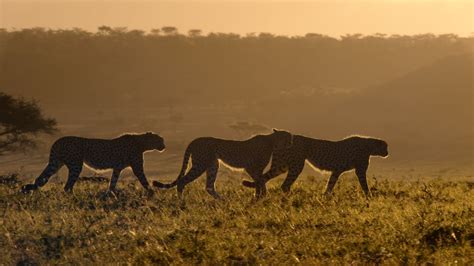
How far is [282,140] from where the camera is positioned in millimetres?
13586

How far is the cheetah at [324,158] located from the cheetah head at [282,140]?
8cm

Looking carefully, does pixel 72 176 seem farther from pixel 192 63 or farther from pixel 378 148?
pixel 192 63

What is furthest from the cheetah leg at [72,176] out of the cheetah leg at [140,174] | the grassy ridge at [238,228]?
the cheetah leg at [140,174]

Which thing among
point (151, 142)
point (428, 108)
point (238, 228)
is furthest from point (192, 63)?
point (238, 228)

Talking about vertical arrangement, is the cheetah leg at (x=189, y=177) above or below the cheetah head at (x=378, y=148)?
below

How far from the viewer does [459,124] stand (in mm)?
59000

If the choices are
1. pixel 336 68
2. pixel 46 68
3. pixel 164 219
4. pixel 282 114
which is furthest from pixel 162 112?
pixel 164 219

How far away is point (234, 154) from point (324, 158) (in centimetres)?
121

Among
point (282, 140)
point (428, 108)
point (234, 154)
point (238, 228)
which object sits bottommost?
point (428, 108)

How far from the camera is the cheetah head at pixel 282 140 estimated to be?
1359cm

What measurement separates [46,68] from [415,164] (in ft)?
127

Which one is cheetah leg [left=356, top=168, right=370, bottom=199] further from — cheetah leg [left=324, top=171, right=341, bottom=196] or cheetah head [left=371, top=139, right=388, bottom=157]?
cheetah head [left=371, top=139, right=388, bottom=157]

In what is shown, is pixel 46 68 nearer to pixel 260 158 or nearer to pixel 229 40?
pixel 229 40

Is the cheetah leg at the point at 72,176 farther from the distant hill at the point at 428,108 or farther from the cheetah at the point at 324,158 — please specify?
the distant hill at the point at 428,108
